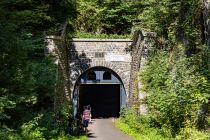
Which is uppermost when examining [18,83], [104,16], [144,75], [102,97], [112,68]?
[104,16]

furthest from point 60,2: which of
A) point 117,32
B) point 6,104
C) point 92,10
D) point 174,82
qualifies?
point 6,104

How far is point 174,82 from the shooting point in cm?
1620

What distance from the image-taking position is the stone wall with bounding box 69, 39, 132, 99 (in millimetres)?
22062

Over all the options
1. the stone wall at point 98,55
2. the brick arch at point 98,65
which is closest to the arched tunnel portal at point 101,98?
the brick arch at point 98,65

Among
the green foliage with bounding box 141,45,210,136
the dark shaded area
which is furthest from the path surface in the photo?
the dark shaded area

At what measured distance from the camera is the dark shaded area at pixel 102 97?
105ft

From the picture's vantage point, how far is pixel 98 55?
22266 mm

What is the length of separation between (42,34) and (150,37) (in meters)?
5.05

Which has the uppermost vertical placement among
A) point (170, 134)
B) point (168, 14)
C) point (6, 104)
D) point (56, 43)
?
point (168, 14)

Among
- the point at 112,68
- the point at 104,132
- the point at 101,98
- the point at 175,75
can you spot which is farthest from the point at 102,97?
the point at 175,75

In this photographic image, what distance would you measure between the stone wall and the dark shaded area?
9.13m

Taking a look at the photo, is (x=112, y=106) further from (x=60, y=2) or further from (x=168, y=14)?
(x=168, y=14)

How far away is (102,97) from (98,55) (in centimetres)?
1168

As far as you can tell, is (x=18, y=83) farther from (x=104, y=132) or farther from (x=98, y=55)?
(x=98, y=55)
